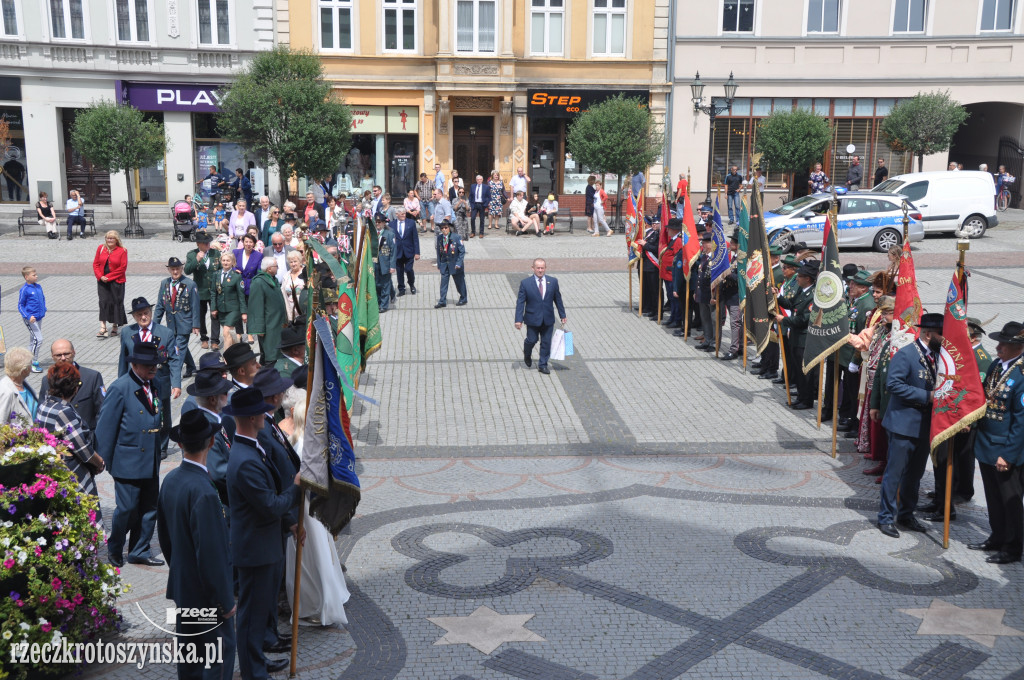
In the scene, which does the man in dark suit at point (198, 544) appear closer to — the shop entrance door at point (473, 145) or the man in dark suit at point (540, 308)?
the man in dark suit at point (540, 308)

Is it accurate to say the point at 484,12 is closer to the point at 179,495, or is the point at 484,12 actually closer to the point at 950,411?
the point at 950,411

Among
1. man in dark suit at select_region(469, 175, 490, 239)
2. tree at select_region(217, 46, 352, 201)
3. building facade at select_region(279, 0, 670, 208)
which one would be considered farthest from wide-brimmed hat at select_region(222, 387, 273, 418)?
building facade at select_region(279, 0, 670, 208)

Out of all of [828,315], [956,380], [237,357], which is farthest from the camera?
[828,315]

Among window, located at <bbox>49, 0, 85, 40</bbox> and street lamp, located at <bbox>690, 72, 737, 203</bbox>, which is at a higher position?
window, located at <bbox>49, 0, 85, 40</bbox>

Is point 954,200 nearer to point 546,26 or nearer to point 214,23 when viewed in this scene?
point 546,26

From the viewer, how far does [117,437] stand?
8156 mm

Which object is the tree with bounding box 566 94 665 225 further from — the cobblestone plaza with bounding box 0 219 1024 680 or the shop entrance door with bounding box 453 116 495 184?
the cobblestone plaza with bounding box 0 219 1024 680

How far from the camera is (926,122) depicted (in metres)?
33.2

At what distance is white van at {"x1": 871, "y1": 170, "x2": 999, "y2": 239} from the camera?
2884cm

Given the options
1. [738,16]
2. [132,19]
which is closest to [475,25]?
[738,16]

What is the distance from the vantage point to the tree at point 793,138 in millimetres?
31859

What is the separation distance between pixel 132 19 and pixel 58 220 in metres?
7.62

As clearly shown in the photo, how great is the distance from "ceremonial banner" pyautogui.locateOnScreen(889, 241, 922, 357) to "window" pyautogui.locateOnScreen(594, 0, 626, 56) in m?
27.5

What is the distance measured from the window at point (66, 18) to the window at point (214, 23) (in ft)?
13.1
